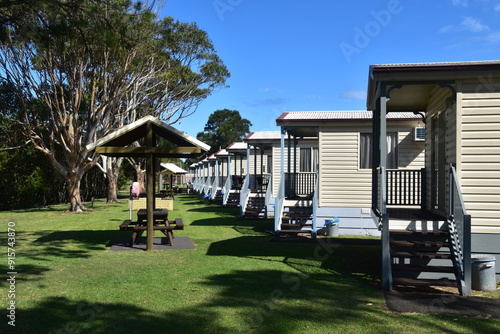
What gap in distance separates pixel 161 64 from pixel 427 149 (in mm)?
17064

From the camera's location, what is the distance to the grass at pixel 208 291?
5.25 meters

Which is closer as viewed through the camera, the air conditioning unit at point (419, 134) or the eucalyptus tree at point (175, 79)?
the air conditioning unit at point (419, 134)

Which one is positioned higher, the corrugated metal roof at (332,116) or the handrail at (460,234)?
the corrugated metal roof at (332,116)

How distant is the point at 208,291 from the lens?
6.71m

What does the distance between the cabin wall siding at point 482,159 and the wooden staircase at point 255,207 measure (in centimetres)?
1125

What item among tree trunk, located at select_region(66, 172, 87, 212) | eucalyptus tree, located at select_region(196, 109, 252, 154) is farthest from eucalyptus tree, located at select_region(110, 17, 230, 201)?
eucalyptus tree, located at select_region(196, 109, 252, 154)

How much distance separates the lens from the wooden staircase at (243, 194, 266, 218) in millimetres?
19297

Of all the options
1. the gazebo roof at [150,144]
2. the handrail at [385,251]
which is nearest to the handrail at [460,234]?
the handrail at [385,251]

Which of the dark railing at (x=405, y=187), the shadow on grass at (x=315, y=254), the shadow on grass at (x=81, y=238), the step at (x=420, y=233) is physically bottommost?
the shadow on grass at (x=315, y=254)

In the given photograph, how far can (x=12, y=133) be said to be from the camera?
24125 mm

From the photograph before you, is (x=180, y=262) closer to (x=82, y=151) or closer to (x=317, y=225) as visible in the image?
(x=317, y=225)

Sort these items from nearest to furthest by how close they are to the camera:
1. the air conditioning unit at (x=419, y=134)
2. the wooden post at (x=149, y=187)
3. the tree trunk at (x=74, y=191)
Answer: the wooden post at (x=149, y=187) → the air conditioning unit at (x=419, y=134) → the tree trunk at (x=74, y=191)

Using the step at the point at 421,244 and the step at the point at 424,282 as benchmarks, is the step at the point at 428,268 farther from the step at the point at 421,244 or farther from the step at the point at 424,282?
the step at the point at 421,244

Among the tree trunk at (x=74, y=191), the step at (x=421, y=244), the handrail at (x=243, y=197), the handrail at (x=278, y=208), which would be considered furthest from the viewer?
the tree trunk at (x=74, y=191)
